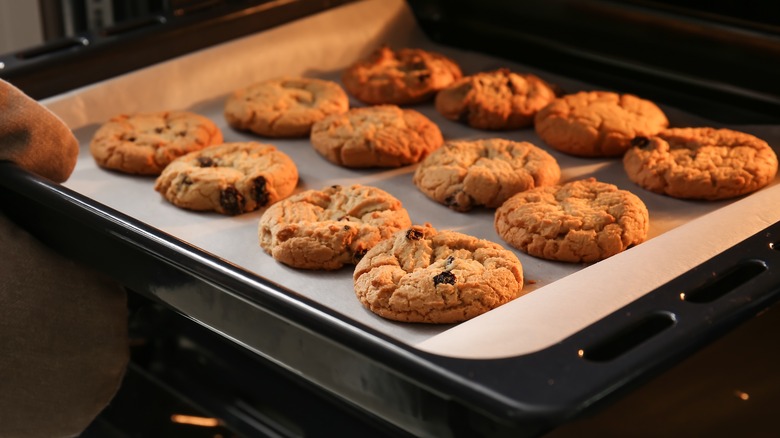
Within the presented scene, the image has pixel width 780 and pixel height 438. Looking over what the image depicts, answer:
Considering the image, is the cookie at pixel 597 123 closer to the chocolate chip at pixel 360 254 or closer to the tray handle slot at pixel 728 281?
the chocolate chip at pixel 360 254

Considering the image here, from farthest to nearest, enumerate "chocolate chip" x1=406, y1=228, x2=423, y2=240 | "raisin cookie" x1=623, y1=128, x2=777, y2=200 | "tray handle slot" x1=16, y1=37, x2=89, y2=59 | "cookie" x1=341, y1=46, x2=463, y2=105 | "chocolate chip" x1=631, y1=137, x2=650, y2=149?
"cookie" x1=341, y1=46, x2=463, y2=105, "tray handle slot" x1=16, y1=37, x2=89, y2=59, "chocolate chip" x1=631, y1=137, x2=650, y2=149, "raisin cookie" x1=623, y1=128, x2=777, y2=200, "chocolate chip" x1=406, y1=228, x2=423, y2=240

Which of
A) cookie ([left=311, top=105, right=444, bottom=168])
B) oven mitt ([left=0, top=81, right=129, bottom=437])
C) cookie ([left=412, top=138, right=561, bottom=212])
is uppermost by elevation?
cookie ([left=412, top=138, right=561, bottom=212])

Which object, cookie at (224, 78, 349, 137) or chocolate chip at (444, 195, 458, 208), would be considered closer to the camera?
chocolate chip at (444, 195, 458, 208)

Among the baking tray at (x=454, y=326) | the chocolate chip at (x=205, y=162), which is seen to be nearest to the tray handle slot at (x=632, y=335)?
the baking tray at (x=454, y=326)

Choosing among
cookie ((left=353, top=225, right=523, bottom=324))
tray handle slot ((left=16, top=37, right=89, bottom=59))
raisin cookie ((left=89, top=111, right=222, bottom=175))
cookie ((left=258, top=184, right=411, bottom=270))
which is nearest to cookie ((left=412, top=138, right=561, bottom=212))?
cookie ((left=258, top=184, right=411, bottom=270))

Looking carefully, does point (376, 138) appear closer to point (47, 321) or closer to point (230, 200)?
point (230, 200)

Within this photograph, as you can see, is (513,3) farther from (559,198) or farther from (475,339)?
(475,339)

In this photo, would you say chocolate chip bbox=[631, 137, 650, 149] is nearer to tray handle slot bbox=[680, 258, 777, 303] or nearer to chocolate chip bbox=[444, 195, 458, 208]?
chocolate chip bbox=[444, 195, 458, 208]

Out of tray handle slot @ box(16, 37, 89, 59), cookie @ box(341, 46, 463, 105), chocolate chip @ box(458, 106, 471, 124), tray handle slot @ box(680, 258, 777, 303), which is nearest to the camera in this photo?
tray handle slot @ box(680, 258, 777, 303)
